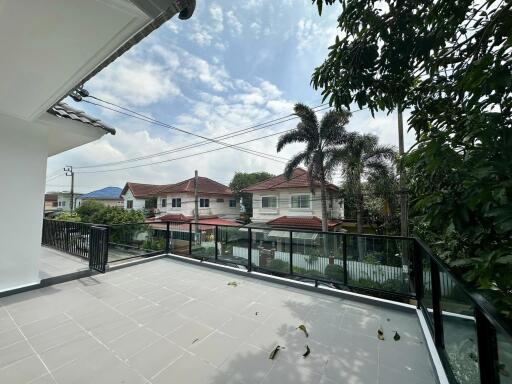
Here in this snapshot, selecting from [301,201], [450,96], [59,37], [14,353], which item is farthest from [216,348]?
[301,201]

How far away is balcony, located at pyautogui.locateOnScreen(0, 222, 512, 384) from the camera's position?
1.68 m

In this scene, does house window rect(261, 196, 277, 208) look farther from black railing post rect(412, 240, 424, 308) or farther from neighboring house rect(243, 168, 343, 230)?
black railing post rect(412, 240, 424, 308)

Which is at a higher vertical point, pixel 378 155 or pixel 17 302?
pixel 378 155

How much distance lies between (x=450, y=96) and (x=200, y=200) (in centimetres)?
1992

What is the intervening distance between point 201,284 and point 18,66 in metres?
3.17

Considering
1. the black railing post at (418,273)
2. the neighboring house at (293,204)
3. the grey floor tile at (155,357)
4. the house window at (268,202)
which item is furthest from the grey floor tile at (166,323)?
the house window at (268,202)

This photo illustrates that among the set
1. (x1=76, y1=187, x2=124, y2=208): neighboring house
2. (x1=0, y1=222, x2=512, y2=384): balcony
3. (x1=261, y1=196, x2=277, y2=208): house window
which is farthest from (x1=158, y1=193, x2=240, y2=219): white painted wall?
(x1=0, y1=222, x2=512, y2=384): balcony

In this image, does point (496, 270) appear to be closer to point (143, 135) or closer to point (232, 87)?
point (232, 87)

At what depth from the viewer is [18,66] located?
1.88m

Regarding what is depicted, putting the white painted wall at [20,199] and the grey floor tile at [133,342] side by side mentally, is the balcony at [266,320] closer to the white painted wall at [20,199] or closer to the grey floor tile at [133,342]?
the grey floor tile at [133,342]

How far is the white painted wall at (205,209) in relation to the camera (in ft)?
66.4

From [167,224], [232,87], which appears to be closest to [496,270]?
[167,224]

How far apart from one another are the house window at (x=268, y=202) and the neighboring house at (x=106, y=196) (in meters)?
21.8

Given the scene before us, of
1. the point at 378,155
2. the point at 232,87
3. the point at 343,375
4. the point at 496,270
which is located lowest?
the point at 343,375
